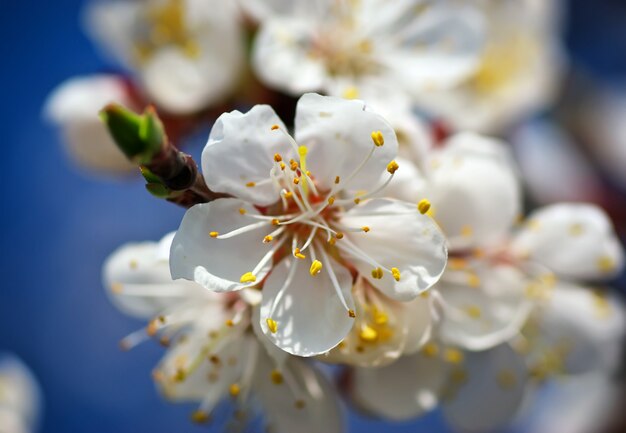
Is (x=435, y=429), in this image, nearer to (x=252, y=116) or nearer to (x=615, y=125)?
(x=615, y=125)

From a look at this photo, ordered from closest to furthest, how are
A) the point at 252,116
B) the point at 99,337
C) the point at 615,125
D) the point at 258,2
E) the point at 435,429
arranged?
the point at 252,116 < the point at 258,2 < the point at 615,125 < the point at 435,429 < the point at 99,337

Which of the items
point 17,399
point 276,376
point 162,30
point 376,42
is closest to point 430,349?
point 276,376

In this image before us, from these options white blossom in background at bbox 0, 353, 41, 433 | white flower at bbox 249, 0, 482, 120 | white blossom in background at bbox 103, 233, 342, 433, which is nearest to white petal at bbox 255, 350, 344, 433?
white blossom in background at bbox 103, 233, 342, 433

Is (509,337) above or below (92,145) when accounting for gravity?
below

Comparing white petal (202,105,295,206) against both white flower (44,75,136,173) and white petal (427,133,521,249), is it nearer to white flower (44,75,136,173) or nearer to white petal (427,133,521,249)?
white petal (427,133,521,249)

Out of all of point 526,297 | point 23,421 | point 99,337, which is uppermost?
point 526,297

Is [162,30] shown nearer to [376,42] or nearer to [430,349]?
[376,42]

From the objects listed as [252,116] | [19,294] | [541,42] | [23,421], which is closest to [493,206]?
[252,116]
